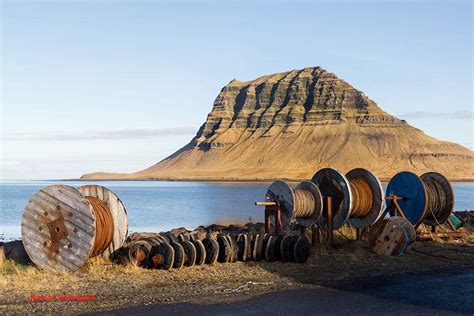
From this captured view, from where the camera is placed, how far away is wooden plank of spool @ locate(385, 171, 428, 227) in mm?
22266

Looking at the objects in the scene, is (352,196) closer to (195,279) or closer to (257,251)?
(257,251)

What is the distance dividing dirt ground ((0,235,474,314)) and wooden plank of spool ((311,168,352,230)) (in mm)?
1814

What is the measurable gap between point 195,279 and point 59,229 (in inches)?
141

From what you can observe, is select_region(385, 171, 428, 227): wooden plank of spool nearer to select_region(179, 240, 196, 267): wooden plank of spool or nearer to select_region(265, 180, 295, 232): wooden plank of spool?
select_region(265, 180, 295, 232): wooden plank of spool

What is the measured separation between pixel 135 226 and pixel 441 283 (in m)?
29.3

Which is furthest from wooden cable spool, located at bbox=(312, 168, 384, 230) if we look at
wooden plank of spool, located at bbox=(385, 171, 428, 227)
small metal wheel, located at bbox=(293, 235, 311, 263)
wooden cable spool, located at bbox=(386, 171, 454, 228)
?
small metal wheel, located at bbox=(293, 235, 311, 263)

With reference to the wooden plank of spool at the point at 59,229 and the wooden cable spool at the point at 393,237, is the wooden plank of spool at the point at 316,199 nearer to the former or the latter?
the wooden cable spool at the point at 393,237

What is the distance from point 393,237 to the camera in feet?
60.6

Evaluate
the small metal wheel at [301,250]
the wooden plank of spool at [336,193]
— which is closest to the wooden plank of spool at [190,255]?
the small metal wheel at [301,250]

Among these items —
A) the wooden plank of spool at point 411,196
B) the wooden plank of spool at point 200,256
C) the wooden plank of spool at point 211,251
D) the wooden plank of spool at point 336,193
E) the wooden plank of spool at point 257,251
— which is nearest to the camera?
the wooden plank of spool at point 200,256

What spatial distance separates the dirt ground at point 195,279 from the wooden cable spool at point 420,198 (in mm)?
3676

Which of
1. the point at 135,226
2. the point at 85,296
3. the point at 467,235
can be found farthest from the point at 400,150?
the point at 85,296

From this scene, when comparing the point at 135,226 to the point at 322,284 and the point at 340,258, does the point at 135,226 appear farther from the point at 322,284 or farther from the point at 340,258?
the point at 322,284

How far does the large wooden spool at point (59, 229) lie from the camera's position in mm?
15414
